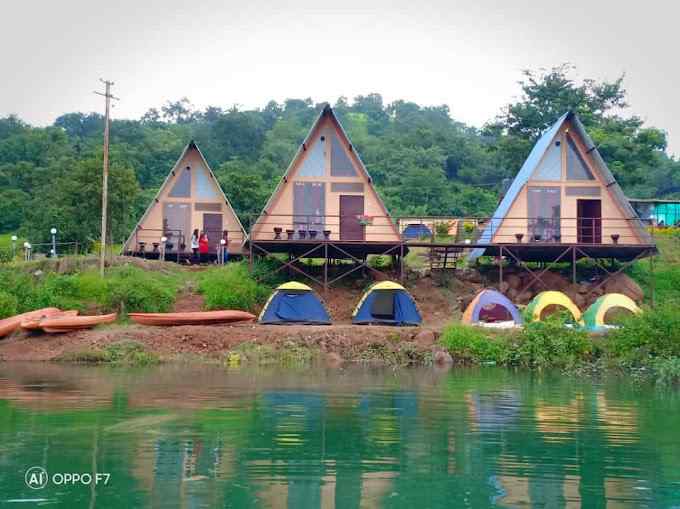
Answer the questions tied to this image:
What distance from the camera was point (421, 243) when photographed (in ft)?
107

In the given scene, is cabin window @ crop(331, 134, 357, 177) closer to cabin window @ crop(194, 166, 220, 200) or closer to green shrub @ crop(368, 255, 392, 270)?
green shrub @ crop(368, 255, 392, 270)

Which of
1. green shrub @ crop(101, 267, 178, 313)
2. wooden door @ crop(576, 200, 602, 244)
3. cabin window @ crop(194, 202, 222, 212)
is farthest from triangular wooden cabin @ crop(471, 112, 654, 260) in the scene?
green shrub @ crop(101, 267, 178, 313)

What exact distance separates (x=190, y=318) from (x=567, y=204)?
14.4 m

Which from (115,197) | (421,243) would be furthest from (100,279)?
(421,243)

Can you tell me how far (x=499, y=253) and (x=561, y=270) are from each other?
14.3 ft

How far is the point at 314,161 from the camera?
3438 cm

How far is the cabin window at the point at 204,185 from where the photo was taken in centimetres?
3769

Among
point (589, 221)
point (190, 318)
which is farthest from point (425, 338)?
point (589, 221)

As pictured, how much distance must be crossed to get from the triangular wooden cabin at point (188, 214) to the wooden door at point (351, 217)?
493 centimetres

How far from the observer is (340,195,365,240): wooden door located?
34.2 metres

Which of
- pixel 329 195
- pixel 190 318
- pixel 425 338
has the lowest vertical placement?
pixel 425 338

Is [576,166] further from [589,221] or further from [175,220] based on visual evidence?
[175,220]

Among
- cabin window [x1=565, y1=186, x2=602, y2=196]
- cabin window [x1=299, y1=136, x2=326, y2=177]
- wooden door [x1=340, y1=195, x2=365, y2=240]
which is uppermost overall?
cabin window [x1=299, y1=136, x2=326, y2=177]

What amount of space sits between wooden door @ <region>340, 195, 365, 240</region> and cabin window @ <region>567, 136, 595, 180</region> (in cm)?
750
